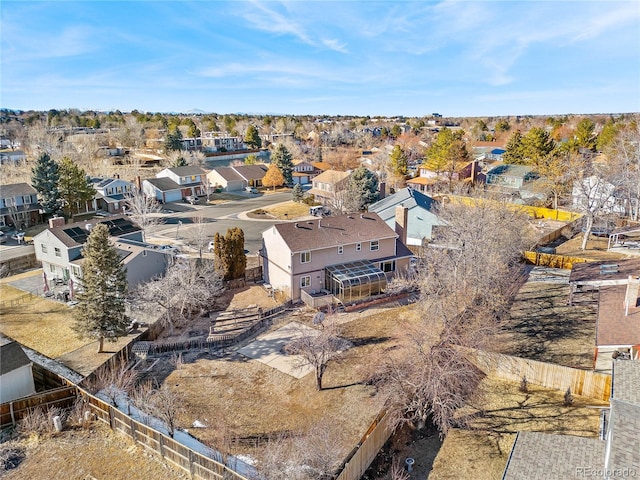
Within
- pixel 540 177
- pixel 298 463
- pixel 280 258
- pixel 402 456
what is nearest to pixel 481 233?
pixel 280 258

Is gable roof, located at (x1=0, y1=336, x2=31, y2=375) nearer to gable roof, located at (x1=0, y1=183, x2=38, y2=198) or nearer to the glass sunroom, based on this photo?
the glass sunroom

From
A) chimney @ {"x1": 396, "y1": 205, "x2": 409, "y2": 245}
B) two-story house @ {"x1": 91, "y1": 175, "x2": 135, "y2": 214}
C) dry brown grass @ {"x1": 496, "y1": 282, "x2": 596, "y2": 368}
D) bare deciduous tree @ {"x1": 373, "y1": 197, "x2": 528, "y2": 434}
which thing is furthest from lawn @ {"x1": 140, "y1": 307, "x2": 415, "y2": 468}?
two-story house @ {"x1": 91, "y1": 175, "x2": 135, "y2": 214}

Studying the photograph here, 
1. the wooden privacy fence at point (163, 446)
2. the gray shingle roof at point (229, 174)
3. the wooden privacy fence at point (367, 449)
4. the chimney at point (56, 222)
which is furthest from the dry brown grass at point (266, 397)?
the gray shingle roof at point (229, 174)

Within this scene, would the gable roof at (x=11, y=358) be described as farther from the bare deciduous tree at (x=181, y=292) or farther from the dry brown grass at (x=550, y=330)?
the dry brown grass at (x=550, y=330)

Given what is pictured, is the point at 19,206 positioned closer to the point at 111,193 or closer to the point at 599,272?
the point at 111,193

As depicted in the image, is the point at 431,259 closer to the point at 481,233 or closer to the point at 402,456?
the point at 481,233
